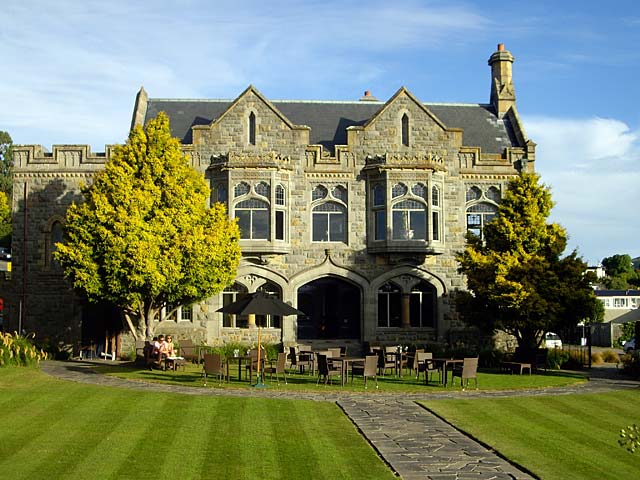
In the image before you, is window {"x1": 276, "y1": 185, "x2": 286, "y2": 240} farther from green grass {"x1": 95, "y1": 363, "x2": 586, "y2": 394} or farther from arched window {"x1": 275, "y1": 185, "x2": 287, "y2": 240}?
green grass {"x1": 95, "y1": 363, "x2": 586, "y2": 394}

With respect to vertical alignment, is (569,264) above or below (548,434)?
above

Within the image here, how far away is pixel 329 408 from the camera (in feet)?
60.1

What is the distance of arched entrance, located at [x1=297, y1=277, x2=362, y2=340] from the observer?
35.1m

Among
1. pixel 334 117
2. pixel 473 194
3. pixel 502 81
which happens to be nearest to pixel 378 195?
pixel 473 194

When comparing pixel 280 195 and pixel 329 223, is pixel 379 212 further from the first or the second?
pixel 280 195

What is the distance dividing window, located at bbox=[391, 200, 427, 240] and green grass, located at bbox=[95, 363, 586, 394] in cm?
827

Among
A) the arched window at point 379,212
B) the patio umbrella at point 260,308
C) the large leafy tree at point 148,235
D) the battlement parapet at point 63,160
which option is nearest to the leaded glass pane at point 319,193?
the arched window at point 379,212

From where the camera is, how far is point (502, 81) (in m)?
39.2

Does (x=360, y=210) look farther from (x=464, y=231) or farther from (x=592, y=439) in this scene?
(x=592, y=439)

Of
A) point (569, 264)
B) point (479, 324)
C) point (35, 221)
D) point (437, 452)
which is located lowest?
point (437, 452)

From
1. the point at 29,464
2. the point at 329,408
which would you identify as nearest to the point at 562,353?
the point at 329,408

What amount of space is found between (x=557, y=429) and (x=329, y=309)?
19821 mm

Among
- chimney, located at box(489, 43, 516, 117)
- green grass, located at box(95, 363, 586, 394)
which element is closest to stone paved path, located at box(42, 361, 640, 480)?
green grass, located at box(95, 363, 586, 394)

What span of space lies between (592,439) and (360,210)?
812 inches
